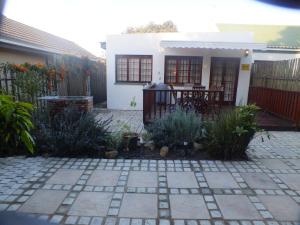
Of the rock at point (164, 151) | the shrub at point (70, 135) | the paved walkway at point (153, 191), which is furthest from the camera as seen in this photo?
the rock at point (164, 151)

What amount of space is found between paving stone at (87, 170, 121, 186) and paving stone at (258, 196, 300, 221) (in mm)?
2054

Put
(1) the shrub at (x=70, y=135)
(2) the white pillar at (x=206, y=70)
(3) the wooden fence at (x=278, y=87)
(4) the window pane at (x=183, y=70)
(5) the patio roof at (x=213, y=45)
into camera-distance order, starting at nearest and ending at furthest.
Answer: (1) the shrub at (x=70, y=135), (3) the wooden fence at (x=278, y=87), (5) the patio roof at (x=213, y=45), (2) the white pillar at (x=206, y=70), (4) the window pane at (x=183, y=70)

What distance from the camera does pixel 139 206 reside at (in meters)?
2.77

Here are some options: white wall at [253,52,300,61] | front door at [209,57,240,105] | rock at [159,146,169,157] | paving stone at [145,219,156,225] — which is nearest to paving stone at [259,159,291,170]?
rock at [159,146,169,157]

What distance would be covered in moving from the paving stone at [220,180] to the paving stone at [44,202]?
2.09 metres

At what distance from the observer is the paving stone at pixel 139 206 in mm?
2617

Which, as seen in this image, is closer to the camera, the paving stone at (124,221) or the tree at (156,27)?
the paving stone at (124,221)

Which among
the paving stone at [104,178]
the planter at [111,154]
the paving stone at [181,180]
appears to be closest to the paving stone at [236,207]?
the paving stone at [181,180]

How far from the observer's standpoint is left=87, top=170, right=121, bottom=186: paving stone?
3342mm

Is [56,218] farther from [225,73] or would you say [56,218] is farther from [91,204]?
[225,73]

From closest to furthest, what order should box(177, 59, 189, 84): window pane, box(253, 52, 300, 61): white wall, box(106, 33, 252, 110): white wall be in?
box(106, 33, 252, 110): white wall → box(177, 59, 189, 84): window pane → box(253, 52, 300, 61): white wall

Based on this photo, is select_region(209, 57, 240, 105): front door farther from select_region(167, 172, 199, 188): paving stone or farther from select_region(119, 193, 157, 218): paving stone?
select_region(119, 193, 157, 218): paving stone

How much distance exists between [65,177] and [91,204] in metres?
0.94

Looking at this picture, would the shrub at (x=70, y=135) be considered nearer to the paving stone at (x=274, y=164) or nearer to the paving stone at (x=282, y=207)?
the paving stone at (x=282, y=207)
